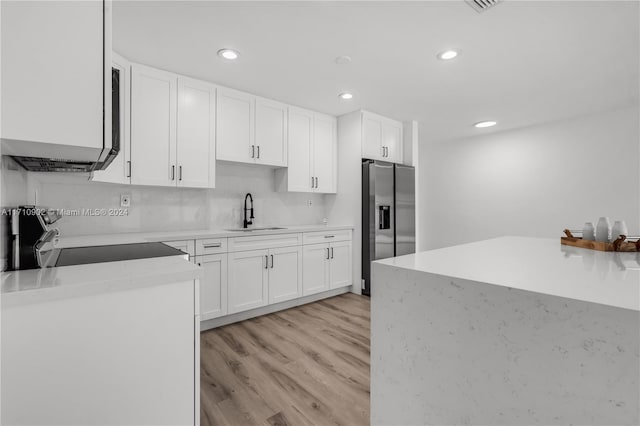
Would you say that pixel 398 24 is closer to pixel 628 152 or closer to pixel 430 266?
pixel 430 266

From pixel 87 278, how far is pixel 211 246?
169 cm

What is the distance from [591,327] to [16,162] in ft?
7.28

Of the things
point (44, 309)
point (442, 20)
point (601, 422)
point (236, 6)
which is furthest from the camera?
point (442, 20)

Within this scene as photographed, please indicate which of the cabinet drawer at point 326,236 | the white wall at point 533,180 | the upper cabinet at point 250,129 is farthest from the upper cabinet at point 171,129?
the white wall at point 533,180

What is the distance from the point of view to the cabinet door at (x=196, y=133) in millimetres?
2766

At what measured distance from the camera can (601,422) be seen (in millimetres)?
665

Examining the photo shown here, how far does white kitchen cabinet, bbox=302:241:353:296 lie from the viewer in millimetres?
3416

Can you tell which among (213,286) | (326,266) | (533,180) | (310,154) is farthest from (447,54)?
(533,180)

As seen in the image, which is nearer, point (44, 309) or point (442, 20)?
point (44, 309)

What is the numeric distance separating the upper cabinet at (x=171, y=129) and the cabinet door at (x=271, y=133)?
1.66 ft

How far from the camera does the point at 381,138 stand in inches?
158

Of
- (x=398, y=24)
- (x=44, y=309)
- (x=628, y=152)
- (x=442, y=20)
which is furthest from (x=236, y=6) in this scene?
(x=628, y=152)

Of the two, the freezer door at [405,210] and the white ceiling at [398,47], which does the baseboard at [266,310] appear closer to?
the freezer door at [405,210]

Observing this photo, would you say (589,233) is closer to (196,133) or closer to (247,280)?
(247,280)
